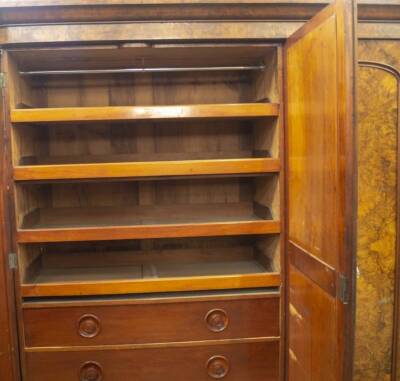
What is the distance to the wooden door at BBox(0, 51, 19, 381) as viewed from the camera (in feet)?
4.44

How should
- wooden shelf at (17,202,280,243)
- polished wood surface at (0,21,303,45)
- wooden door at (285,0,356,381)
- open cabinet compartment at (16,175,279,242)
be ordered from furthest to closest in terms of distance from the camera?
1. open cabinet compartment at (16,175,279,242)
2. wooden shelf at (17,202,280,243)
3. polished wood surface at (0,21,303,45)
4. wooden door at (285,0,356,381)

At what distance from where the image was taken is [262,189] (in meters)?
1.63

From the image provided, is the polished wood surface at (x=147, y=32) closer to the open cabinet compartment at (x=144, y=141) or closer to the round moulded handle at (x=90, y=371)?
the open cabinet compartment at (x=144, y=141)

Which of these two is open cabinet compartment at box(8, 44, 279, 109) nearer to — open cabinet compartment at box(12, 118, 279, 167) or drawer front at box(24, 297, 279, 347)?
open cabinet compartment at box(12, 118, 279, 167)

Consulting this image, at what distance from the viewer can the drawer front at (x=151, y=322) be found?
1.43 metres

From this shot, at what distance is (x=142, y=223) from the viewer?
1.62m

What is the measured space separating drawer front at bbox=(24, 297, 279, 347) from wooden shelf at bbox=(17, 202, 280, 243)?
0.89 feet

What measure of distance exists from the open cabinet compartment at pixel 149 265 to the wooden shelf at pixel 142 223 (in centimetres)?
10

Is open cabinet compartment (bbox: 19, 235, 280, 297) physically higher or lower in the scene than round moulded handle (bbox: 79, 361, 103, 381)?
higher

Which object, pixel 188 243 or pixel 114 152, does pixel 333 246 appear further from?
pixel 114 152

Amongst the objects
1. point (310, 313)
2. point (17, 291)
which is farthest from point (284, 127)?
point (17, 291)

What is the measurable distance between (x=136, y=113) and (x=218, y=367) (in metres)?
1.02

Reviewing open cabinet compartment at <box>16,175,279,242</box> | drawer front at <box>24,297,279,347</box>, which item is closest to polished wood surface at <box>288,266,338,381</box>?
drawer front at <box>24,297,279,347</box>

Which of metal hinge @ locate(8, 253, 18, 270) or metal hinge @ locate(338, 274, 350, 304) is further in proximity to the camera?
metal hinge @ locate(8, 253, 18, 270)
